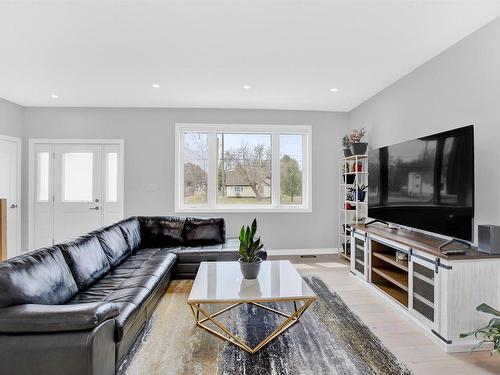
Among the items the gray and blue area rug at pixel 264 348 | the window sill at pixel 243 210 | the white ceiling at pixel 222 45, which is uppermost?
the white ceiling at pixel 222 45

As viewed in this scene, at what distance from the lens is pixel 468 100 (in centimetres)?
252

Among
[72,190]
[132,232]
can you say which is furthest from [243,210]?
[72,190]

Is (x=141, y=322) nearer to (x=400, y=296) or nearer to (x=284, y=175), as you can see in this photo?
(x=400, y=296)

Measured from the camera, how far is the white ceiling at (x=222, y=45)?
2.16 metres

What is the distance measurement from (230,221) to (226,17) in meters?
3.35

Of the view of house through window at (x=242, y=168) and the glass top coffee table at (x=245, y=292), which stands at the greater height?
the view of house through window at (x=242, y=168)

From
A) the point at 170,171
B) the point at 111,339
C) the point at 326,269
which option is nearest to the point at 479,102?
the point at 326,269

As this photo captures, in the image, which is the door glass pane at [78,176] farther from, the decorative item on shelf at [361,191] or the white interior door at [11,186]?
the decorative item on shelf at [361,191]

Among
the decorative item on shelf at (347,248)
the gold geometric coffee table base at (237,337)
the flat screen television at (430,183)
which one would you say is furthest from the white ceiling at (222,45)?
the decorative item on shelf at (347,248)

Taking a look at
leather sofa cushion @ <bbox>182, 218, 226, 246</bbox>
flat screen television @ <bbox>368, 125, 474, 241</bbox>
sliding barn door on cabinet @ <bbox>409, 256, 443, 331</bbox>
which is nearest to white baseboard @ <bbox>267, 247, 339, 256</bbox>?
leather sofa cushion @ <bbox>182, 218, 226, 246</bbox>

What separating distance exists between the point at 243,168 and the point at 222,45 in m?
2.57

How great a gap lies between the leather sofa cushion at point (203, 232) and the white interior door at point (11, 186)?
3127 mm

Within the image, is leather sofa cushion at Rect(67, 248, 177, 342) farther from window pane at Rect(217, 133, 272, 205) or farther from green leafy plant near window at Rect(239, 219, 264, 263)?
window pane at Rect(217, 133, 272, 205)

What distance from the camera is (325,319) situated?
8.30 feet
